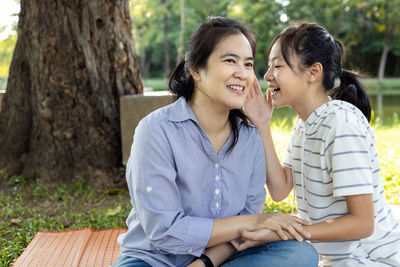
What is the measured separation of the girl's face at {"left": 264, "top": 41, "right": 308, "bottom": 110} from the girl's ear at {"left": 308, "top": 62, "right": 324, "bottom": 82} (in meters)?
0.03

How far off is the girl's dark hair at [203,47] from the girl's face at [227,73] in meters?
0.03

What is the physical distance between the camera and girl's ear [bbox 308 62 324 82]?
85.1 inches

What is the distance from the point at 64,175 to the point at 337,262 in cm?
284

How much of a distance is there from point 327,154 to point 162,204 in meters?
0.77

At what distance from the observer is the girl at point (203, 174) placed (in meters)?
1.90

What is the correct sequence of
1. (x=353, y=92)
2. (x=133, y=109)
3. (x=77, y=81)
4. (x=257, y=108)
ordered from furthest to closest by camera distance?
(x=77, y=81), (x=133, y=109), (x=257, y=108), (x=353, y=92)

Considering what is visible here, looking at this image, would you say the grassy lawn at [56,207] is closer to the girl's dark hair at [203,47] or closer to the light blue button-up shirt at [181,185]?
the light blue button-up shirt at [181,185]

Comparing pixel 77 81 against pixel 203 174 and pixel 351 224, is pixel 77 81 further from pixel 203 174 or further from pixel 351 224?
pixel 351 224

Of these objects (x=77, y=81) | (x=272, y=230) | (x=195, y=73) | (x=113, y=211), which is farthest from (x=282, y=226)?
(x=77, y=81)

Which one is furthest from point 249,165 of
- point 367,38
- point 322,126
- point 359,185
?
point 367,38

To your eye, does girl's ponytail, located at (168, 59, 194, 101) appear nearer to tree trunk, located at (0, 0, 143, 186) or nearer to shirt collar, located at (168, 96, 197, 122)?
shirt collar, located at (168, 96, 197, 122)

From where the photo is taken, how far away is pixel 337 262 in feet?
6.97

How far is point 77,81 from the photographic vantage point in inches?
163

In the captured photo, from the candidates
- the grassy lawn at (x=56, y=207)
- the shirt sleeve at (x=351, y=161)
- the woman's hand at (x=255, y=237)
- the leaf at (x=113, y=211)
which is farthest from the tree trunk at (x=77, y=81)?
the shirt sleeve at (x=351, y=161)
